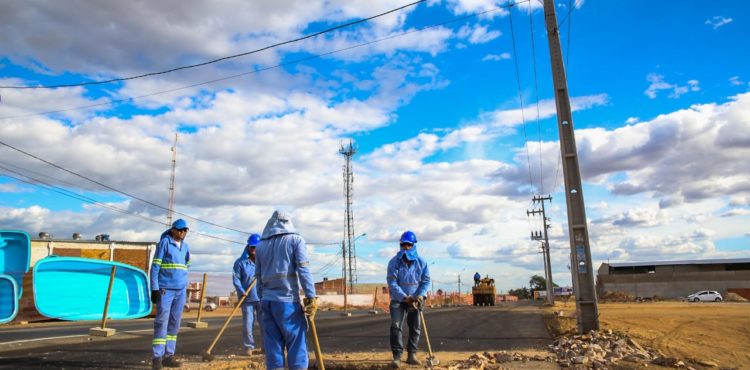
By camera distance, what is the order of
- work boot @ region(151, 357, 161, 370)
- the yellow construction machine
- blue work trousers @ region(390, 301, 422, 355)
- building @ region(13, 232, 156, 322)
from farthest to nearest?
the yellow construction machine < building @ region(13, 232, 156, 322) < blue work trousers @ region(390, 301, 422, 355) < work boot @ region(151, 357, 161, 370)

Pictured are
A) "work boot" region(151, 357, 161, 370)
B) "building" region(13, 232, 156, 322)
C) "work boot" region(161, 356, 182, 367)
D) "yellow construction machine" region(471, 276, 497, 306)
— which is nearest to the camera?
"work boot" region(151, 357, 161, 370)

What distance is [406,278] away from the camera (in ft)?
25.6

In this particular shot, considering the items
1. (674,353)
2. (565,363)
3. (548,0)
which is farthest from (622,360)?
(548,0)

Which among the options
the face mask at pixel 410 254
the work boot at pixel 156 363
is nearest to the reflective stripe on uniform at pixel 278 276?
the work boot at pixel 156 363

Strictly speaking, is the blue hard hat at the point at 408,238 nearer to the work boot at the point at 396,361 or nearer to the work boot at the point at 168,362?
the work boot at the point at 396,361

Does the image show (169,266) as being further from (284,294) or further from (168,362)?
(284,294)

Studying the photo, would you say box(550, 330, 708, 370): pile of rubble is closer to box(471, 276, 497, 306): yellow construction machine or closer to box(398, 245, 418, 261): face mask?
box(398, 245, 418, 261): face mask

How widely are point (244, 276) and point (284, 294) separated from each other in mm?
4025

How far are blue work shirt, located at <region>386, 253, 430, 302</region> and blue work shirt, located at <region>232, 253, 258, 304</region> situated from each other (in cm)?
246

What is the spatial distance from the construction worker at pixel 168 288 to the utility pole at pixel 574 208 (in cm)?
834

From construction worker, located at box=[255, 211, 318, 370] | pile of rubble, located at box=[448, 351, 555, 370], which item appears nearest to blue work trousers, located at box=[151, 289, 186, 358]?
construction worker, located at box=[255, 211, 318, 370]

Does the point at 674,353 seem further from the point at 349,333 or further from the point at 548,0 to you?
the point at 548,0

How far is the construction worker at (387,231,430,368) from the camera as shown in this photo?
7.63 metres

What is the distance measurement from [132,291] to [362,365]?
17.3 m
